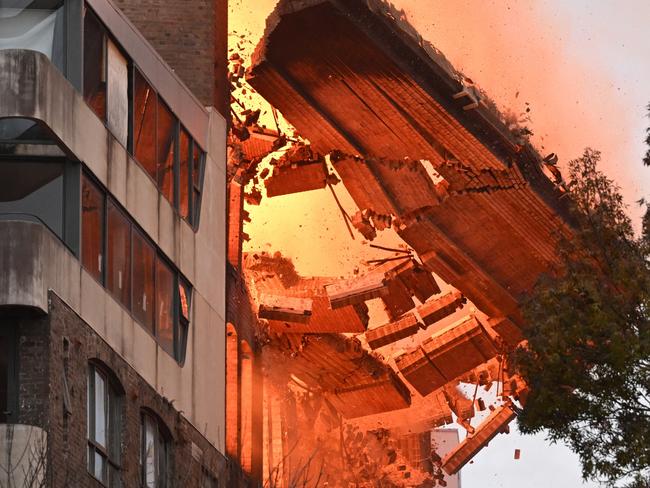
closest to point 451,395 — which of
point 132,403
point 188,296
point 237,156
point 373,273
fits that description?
point 373,273

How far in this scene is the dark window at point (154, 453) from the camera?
2875 cm

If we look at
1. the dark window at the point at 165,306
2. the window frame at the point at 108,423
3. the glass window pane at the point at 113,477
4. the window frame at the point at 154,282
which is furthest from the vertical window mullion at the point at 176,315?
the glass window pane at the point at 113,477

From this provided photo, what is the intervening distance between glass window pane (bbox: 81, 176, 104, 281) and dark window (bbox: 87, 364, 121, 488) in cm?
153

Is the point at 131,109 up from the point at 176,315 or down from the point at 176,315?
up

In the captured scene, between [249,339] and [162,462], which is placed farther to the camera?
[249,339]

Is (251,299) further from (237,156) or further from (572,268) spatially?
(572,268)

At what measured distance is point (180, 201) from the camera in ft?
109

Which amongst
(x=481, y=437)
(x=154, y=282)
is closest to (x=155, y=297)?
(x=154, y=282)

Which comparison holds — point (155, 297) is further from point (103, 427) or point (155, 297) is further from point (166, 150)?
point (103, 427)

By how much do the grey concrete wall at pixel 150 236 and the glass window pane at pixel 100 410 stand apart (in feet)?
2.40

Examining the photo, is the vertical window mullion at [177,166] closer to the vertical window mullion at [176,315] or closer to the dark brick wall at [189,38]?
the vertical window mullion at [176,315]

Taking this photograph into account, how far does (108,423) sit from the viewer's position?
27.1 meters

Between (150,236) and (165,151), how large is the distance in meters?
2.57

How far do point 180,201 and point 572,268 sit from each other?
960 cm
